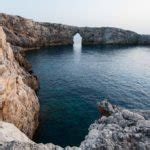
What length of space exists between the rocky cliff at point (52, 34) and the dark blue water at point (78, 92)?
3919 cm

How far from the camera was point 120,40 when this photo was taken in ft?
588

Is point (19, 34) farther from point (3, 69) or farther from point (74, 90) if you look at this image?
point (3, 69)

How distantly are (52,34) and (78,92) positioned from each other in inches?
4221

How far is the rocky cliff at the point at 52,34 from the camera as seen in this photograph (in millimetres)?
132750

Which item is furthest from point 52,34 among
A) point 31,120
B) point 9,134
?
point 9,134

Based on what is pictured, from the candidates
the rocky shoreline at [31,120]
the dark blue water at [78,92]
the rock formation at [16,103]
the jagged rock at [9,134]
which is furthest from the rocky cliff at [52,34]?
the jagged rock at [9,134]

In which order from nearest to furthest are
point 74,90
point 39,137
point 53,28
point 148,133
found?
point 148,133
point 39,137
point 74,90
point 53,28

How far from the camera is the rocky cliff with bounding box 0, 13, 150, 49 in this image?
133m

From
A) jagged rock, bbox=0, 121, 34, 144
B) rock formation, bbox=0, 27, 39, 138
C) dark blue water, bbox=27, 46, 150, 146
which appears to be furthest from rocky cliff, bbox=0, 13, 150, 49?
jagged rock, bbox=0, 121, 34, 144

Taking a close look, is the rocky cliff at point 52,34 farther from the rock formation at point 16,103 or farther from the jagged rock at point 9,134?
the jagged rock at point 9,134

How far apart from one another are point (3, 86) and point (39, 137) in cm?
1184

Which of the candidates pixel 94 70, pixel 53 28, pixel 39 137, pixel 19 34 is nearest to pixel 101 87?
pixel 94 70

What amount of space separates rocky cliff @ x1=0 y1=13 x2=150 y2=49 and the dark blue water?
129 ft

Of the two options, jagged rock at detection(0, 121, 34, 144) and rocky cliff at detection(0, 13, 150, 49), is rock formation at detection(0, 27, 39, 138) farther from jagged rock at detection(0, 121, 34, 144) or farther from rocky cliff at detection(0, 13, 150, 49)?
rocky cliff at detection(0, 13, 150, 49)
